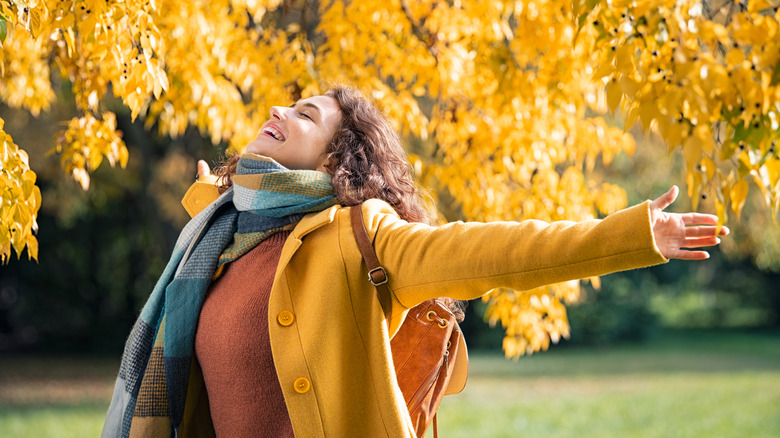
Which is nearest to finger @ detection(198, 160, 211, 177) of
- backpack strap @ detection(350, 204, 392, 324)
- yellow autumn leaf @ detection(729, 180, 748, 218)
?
backpack strap @ detection(350, 204, 392, 324)

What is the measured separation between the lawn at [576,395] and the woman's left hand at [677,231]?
6953 mm

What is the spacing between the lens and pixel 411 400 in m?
2.11

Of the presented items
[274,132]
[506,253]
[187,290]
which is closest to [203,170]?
[274,132]

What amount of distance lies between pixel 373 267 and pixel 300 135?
1.89ft

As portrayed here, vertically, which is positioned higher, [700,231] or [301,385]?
[700,231]

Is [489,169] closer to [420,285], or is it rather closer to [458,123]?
[458,123]

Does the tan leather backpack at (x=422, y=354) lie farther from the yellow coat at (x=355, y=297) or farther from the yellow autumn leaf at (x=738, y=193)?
the yellow autumn leaf at (x=738, y=193)

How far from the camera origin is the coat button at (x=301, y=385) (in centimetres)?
184

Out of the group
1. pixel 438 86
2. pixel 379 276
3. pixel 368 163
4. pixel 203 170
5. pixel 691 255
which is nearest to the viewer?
pixel 691 255

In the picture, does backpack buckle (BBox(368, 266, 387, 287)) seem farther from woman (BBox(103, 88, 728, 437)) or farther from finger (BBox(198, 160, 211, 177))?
finger (BBox(198, 160, 211, 177))

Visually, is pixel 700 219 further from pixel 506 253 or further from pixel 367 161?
pixel 367 161

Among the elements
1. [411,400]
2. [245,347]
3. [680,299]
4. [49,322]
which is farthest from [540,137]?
[680,299]

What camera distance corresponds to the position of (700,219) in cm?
158

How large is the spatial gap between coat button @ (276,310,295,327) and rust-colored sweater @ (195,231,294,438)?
9 cm
